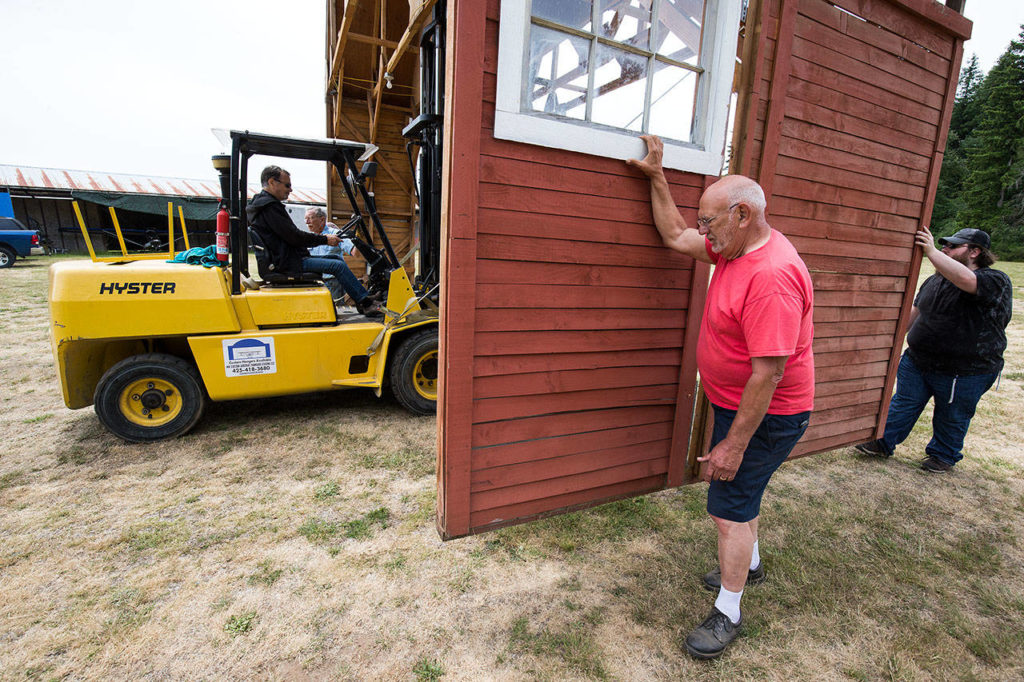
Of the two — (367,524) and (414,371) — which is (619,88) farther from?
(414,371)

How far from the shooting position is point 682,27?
2469mm

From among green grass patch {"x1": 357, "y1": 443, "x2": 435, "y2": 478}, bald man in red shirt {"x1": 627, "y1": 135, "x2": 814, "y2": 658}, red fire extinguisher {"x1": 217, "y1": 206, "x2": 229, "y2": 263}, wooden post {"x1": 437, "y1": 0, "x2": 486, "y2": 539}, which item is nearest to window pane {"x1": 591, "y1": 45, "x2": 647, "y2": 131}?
wooden post {"x1": 437, "y1": 0, "x2": 486, "y2": 539}

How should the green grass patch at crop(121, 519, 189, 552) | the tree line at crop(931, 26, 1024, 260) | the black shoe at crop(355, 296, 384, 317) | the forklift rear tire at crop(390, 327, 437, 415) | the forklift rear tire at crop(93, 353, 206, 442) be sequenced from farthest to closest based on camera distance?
the tree line at crop(931, 26, 1024, 260) < the black shoe at crop(355, 296, 384, 317) < the forklift rear tire at crop(390, 327, 437, 415) < the forklift rear tire at crop(93, 353, 206, 442) < the green grass patch at crop(121, 519, 189, 552)

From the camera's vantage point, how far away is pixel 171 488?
10.2ft

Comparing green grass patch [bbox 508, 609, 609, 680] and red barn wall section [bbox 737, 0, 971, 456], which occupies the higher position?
red barn wall section [bbox 737, 0, 971, 456]

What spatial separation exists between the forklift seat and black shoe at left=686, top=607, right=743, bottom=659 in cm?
366

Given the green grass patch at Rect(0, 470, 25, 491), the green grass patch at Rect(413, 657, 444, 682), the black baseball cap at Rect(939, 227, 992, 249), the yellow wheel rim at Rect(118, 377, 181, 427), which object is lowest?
the green grass patch at Rect(413, 657, 444, 682)

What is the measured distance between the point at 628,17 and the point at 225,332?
342cm

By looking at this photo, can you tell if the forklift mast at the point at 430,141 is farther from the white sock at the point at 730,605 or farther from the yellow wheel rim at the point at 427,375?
the white sock at the point at 730,605

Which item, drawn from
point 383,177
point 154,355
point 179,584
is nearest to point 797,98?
point 179,584

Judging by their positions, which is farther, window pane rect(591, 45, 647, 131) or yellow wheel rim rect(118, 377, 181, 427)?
yellow wheel rim rect(118, 377, 181, 427)

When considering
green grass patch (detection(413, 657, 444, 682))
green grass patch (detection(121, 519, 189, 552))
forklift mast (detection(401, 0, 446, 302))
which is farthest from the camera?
forklift mast (detection(401, 0, 446, 302))

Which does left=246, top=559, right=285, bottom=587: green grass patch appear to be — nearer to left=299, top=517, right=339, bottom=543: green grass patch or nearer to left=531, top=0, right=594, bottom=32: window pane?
left=299, top=517, right=339, bottom=543: green grass patch

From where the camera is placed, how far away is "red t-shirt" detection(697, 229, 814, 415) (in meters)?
1.65
